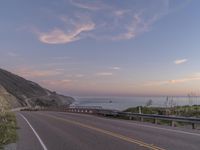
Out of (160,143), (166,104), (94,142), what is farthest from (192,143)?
(166,104)

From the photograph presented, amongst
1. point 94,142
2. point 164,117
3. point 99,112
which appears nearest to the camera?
point 94,142

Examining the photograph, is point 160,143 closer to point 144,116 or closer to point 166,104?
point 144,116

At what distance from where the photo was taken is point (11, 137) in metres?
19.2

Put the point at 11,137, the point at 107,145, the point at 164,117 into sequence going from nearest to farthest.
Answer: the point at 107,145 < the point at 11,137 < the point at 164,117

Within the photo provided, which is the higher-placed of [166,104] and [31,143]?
[166,104]

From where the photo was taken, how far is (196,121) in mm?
24078

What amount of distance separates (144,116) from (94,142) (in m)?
16.0

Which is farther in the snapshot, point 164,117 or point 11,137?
point 164,117

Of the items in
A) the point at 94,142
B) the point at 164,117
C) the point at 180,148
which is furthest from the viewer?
the point at 164,117

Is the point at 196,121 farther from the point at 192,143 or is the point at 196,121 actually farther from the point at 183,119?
the point at 192,143

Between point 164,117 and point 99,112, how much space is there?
21.2m

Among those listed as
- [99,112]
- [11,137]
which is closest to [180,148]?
[11,137]

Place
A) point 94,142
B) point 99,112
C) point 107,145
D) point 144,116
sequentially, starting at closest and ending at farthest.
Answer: point 107,145 → point 94,142 → point 144,116 → point 99,112

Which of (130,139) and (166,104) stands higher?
(166,104)
